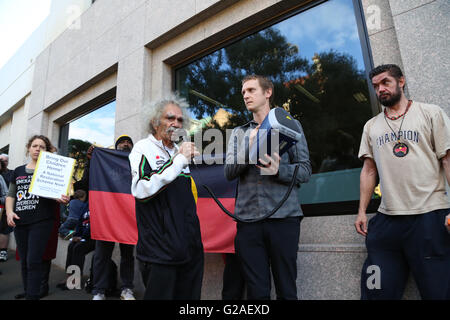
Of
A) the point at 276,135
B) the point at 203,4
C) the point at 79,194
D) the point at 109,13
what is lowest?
the point at 276,135

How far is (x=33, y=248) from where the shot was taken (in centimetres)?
311

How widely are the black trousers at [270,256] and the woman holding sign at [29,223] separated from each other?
2.39m

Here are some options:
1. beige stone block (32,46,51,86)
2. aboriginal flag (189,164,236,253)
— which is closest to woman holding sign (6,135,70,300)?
aboriginal flag (189,164,236,253)

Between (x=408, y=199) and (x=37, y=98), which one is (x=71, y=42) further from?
(x=408, y=199)

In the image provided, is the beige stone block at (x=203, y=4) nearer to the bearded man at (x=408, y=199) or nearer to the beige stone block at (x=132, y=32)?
the beige stone block at (x=132, y=32)

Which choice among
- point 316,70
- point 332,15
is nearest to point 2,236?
point 316,70

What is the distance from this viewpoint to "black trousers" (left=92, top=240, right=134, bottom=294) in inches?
126

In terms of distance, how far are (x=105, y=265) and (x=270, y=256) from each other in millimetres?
2270

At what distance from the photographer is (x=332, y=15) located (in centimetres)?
357

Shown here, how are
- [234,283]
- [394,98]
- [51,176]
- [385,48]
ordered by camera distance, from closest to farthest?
[394,98] → [234,283] → [385,48] → [51,176]

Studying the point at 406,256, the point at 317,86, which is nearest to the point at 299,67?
the point at 317,86

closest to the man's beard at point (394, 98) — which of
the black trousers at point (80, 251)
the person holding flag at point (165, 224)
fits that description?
the person holding flag at point (165, 224)

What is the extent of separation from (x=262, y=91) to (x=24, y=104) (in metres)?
9.78

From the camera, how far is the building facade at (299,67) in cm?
249
